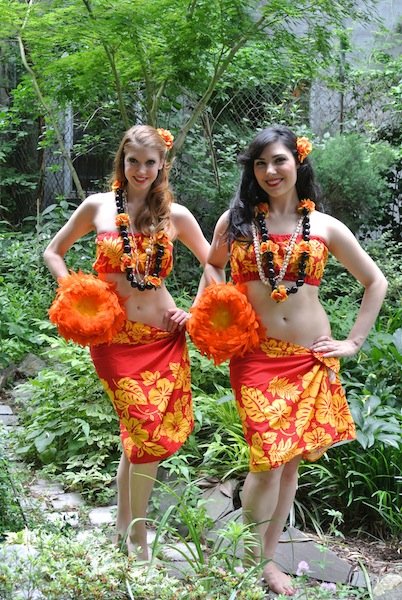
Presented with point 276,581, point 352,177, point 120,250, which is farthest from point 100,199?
point 352,177

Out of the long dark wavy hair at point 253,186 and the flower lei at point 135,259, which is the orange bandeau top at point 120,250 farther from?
the long dark wavy hair at point 253,186

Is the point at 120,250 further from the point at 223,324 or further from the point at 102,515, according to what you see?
the point at 102,515

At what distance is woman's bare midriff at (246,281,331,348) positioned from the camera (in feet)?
10.1

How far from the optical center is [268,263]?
3.04 meters

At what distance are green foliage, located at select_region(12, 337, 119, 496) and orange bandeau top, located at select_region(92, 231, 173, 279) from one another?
1503 millimetres

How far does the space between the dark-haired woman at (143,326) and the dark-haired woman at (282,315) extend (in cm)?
30

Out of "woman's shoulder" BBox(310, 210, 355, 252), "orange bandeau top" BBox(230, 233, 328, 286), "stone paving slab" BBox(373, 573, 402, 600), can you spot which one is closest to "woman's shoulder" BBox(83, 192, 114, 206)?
"orange bandeau top" BBox(230, 233, 328, 286)

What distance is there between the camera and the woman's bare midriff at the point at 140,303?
10.7 ft

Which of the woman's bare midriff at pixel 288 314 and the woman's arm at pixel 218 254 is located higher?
the woman's arm at pixel 218 254

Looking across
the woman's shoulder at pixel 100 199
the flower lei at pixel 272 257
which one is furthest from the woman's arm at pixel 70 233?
the flower lei at pixel 272 257

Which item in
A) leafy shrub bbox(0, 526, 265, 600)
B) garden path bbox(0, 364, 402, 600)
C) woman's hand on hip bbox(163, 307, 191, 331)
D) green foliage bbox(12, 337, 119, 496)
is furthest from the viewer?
green foliage bbox(12, 337, 119, 496)

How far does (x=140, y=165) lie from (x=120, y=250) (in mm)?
372

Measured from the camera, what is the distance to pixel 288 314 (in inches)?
121

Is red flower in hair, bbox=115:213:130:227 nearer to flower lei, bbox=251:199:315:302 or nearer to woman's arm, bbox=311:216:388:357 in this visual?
flower lei, bbox=251:199:315:302
